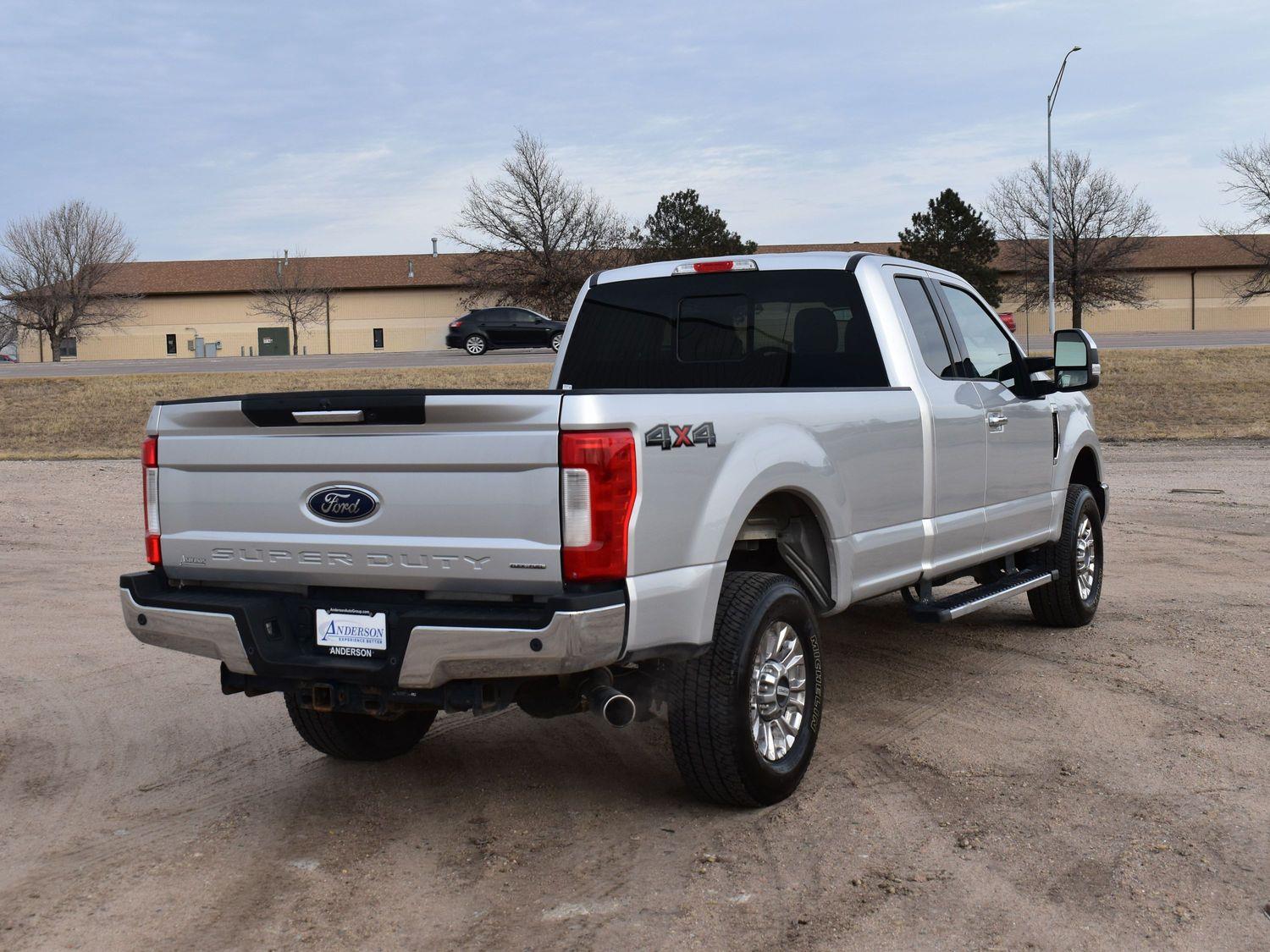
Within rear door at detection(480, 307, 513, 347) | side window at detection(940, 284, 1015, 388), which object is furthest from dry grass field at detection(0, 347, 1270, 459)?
side window at detection(940, 284, 1015, 388)

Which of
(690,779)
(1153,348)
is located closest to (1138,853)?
(690,779)

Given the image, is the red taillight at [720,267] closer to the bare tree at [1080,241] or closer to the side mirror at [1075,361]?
the side mirror at [1075,361]

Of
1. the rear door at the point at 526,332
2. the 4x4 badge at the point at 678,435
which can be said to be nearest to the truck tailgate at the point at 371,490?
the 4x4 badge at the point at 678,435

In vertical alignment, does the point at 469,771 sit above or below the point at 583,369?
below

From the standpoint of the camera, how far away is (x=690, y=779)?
15.4 feet

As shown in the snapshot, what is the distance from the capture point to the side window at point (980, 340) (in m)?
6.93

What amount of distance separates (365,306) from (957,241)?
108 feet

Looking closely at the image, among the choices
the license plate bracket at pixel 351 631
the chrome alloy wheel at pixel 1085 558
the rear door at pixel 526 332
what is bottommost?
the chrome alloy wheel at pixel 1085 558

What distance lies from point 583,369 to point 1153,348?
28.7 m

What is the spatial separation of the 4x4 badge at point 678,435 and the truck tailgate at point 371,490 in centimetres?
35

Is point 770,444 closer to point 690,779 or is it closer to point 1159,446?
point 690,779

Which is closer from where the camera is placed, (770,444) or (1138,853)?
(1138,853)

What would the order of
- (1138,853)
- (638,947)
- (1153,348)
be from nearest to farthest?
1. (638,947)
2. (1138,853)
3. (1153,348)

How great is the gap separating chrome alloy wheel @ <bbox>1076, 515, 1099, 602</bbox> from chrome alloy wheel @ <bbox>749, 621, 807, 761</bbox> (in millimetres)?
3500
